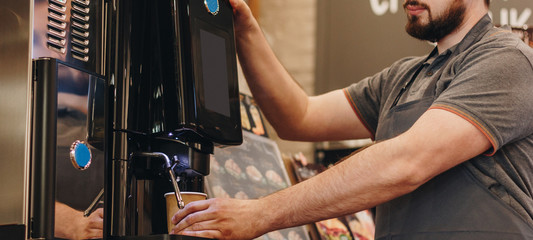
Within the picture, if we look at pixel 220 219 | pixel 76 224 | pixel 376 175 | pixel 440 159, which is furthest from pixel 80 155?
pixel 440 159

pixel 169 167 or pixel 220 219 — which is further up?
pixel 169 167

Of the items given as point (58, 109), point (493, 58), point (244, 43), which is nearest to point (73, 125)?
point (58, 109)

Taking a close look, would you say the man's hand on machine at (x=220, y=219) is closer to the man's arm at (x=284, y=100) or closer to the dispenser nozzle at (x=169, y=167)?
the dispenser nozzle at (x=169, y=167)

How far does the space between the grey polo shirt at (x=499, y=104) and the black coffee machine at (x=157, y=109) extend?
56cm

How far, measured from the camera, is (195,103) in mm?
1335

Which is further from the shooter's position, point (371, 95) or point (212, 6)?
point (371, 95)

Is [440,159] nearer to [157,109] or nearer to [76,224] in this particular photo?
[157,109]

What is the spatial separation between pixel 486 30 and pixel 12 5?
1.25m

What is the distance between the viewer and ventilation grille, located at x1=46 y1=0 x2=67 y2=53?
119 cm

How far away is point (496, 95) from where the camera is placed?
1.57 meters

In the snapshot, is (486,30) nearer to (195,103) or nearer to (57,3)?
(195,103)

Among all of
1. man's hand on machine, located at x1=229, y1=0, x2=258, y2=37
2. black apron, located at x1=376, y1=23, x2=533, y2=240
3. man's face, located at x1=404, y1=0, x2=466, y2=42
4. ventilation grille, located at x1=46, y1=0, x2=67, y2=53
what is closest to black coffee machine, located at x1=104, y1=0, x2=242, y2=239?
ventilation grille, located at x1=46, y1=0, x2=67, y2=53

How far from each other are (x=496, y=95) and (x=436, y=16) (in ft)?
1.30

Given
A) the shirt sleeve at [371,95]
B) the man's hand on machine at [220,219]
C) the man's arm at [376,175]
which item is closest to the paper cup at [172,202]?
the man's hand on machine at [220,219]
